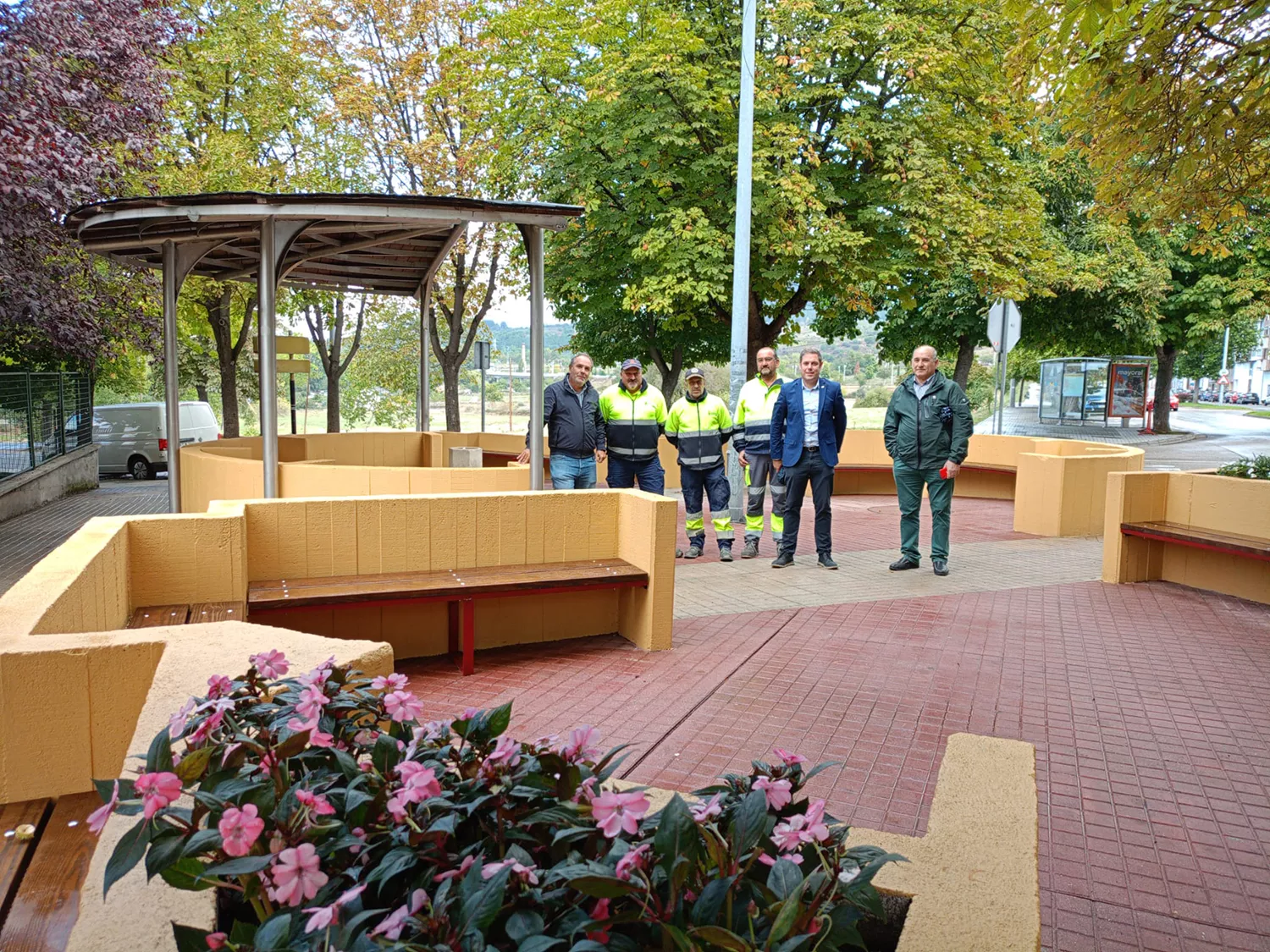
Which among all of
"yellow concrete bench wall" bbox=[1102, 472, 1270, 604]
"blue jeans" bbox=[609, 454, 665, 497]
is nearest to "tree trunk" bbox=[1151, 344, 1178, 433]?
"yellow concrete bench wall" bbox=[1102, 472, 1270, 604]

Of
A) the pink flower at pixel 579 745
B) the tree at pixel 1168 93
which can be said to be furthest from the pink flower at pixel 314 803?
the tree at pixel 1168 93

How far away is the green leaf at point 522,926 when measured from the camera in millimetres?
1432

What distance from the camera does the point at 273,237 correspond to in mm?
9289

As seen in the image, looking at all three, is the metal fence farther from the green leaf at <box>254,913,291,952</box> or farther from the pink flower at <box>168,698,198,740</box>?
the green leaf at <box>254,913,291,952</box>

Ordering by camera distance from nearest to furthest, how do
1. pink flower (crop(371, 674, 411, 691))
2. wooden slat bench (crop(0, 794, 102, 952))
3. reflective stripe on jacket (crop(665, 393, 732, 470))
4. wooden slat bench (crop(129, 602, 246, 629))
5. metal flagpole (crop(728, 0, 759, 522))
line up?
pink flower (crop(371, 674, 411, 691)) < wooden slat bench (crop(0, 794, 102, 952)) < wooden slat bench (crop(129, 602, 246, 629)) < reflective stripe on jacket (crop(665, 393, 732, 470)) < metal flagpole (crop(728, 0, 759, 522))

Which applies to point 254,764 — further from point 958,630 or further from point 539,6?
point 539,6

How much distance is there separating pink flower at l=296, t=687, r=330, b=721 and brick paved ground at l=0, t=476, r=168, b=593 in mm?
8807

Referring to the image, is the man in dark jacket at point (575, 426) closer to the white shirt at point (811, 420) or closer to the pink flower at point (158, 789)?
the white shirt at point (811, 420)

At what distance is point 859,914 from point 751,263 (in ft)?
54.4

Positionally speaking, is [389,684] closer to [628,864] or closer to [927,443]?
[628,864]

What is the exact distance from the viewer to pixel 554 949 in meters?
1.44

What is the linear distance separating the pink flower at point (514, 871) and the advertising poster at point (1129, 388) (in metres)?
38.7

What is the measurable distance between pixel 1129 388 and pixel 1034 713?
113ft

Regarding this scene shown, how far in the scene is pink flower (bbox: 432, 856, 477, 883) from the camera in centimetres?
153
